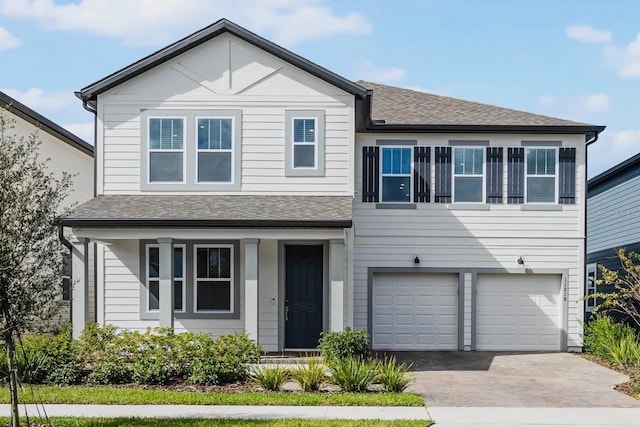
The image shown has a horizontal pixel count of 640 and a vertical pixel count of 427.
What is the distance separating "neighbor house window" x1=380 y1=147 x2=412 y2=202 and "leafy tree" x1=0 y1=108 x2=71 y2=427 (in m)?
9.66

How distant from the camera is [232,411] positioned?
9953mm

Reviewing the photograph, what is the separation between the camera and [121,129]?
50.7 ft

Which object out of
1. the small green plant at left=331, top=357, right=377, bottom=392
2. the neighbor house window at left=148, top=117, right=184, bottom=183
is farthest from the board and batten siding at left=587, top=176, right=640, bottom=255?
the neighbor house window at left=148, top=117, right=184, bottom=183

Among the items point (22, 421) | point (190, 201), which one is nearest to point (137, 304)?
point (190, 201)

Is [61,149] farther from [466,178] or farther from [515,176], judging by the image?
[515,176]

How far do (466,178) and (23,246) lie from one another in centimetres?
1151

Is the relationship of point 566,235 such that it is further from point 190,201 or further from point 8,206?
point 8,206

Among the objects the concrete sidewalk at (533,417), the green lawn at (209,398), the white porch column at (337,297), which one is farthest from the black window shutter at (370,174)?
the concrete sidewalk at (533,417)

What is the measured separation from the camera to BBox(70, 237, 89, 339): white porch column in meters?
13.5

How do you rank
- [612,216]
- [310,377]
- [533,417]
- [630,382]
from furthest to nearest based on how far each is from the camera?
[612,216] → [630,382] → [310,377] → [533,417]

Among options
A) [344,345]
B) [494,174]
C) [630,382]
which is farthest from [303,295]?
[630,382]

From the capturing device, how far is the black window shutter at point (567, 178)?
1709 centimetres

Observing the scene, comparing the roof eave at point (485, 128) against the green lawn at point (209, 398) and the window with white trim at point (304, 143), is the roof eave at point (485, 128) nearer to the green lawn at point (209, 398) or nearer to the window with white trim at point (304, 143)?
the window with white trim at point (304, 143)

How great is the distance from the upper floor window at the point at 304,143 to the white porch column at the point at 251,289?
232cm
